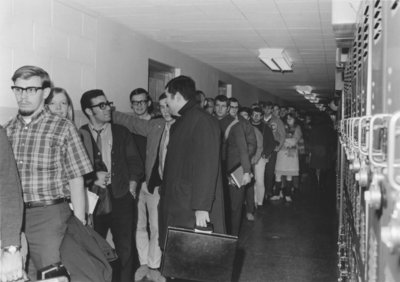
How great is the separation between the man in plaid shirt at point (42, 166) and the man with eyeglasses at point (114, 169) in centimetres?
96

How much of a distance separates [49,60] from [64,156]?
1.49 metres

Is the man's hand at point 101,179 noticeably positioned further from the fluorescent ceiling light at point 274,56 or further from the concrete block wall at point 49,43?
the fluorescent ceiling light at point 274,56

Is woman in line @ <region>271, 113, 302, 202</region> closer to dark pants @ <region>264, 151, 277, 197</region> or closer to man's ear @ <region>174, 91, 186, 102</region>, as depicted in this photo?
dark pants @ <region>264, 151, 277, 197</region>

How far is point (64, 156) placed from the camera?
9.75 ft

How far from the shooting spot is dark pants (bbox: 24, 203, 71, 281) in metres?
2.82

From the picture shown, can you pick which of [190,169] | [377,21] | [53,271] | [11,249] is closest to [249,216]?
[190,169]

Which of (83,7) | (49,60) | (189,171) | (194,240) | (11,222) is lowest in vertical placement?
(194,240)

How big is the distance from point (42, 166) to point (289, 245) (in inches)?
139

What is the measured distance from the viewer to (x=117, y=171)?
404 centimetres

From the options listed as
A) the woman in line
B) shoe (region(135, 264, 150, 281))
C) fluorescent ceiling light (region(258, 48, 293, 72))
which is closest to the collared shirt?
shoe (region(135, 264, 150, 281))

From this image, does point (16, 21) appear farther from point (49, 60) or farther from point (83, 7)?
point (83, 7)

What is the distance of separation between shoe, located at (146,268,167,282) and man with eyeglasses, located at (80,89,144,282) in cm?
24

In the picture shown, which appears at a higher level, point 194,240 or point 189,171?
point 189,171

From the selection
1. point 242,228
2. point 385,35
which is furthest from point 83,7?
point 385,35
